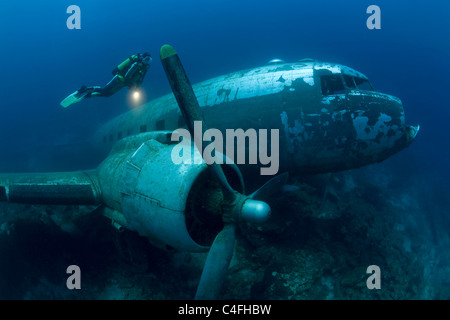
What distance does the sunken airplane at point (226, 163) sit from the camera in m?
4.40

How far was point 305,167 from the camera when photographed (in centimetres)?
705

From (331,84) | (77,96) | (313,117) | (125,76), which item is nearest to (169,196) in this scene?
(313,117)

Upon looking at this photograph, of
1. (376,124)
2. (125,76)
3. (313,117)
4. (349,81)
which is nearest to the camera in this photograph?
(376,124)

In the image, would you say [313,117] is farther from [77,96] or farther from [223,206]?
[77,96]

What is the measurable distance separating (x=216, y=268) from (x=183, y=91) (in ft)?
10.6

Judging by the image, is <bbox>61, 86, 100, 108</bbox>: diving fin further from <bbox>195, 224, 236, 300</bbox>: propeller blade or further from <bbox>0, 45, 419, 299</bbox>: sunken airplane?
<bbox>195, 224, 236, 300</bbox>: propeller blade

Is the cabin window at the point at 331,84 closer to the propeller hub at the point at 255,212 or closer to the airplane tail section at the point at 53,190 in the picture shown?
→ the propeller hub at the point at 255,212

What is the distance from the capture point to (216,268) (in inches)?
171

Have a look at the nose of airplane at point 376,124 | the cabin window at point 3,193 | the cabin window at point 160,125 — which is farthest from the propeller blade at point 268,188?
the cabin window at point 3,193

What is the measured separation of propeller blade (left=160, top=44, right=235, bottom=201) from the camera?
4.00 metres

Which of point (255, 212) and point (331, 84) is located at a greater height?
point (331, 84)

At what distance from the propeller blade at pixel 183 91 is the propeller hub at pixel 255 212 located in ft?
1.87

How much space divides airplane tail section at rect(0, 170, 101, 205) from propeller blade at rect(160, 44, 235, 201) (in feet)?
13.3

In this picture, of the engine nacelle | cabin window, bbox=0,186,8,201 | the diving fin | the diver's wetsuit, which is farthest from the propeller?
the diving fin
